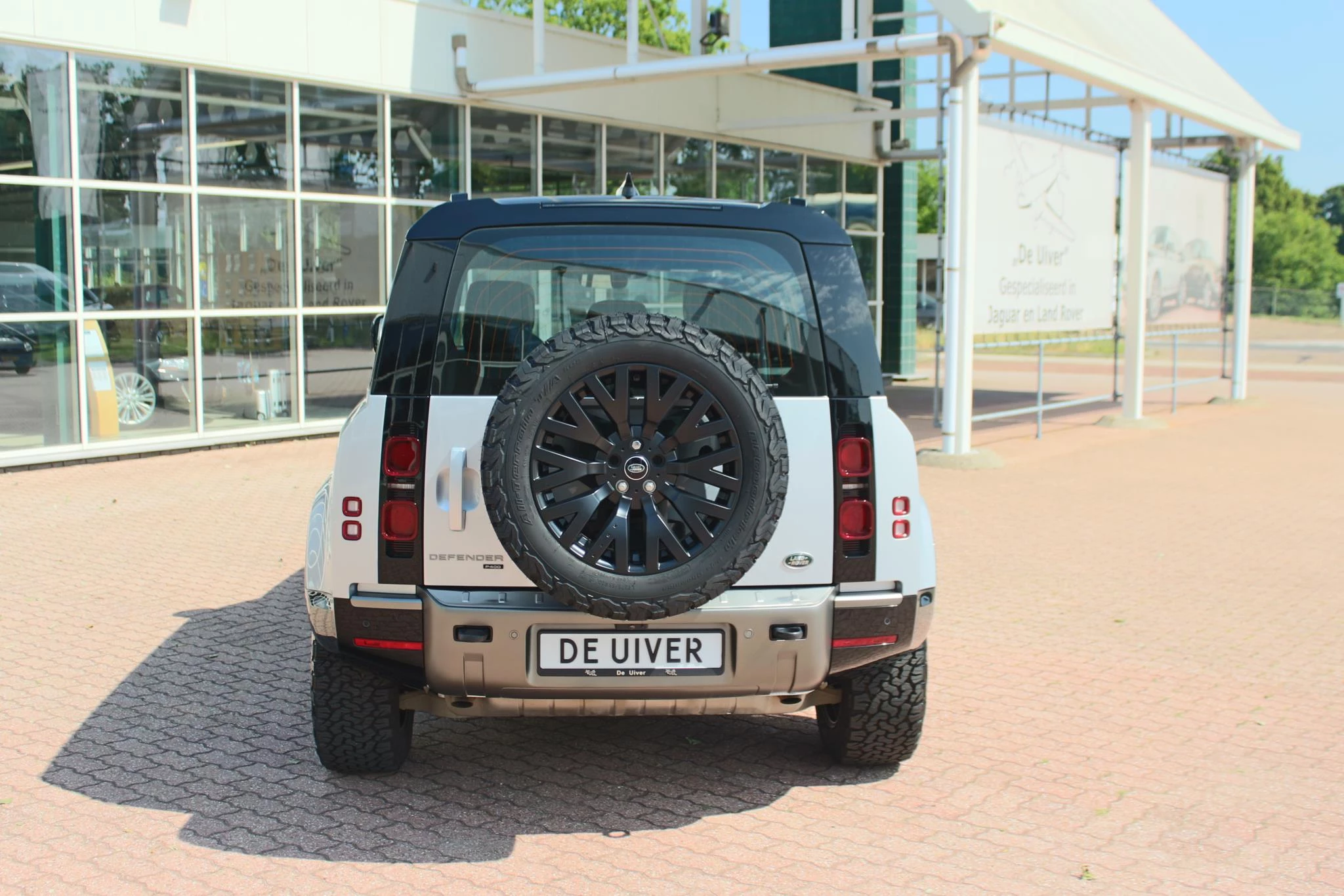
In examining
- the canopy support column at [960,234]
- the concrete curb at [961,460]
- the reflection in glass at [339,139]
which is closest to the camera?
the canopy support column at [960,234]

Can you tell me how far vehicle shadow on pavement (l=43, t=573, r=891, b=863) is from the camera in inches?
157

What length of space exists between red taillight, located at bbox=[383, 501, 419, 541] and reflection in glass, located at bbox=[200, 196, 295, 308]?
10.0 meters

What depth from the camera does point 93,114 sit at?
12.0 m

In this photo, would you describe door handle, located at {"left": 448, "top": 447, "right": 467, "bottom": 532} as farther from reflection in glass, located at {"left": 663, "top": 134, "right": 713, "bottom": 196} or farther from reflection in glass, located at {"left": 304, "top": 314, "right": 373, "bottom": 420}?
reflection in glass, located at {"left": 663, "top": 134, "right": 713, "bottom": 196}

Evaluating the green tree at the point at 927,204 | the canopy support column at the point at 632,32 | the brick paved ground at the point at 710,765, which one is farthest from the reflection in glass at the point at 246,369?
the green tree at the point at 927,204

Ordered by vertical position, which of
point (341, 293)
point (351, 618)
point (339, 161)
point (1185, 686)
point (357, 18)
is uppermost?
point (357, 18)

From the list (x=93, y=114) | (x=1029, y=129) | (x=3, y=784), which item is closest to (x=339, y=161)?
(x=93, y=114)

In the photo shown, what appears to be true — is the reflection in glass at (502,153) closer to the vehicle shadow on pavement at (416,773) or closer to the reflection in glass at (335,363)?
the reflection in glass at (335,363)

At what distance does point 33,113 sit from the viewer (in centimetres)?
1149

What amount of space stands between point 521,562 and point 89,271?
989cm

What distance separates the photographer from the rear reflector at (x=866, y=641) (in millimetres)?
3967

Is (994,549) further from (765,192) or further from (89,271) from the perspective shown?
(765,192)

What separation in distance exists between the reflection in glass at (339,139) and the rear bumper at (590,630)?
1098 centimetres

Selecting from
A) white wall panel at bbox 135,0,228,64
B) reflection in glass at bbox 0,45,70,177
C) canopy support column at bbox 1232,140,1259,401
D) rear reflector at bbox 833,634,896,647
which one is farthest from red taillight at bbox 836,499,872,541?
canopy support column at bbox 1232,140,1259,401
